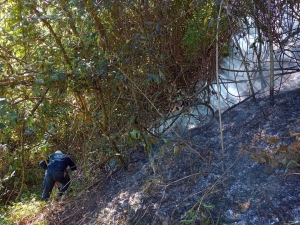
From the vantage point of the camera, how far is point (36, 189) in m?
6.27

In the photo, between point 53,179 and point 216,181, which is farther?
point 53,179

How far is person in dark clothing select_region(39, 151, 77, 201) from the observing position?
202 inches

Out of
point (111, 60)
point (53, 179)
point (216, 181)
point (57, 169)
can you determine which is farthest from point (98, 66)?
point (53, 179)

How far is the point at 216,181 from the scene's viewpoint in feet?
10.8

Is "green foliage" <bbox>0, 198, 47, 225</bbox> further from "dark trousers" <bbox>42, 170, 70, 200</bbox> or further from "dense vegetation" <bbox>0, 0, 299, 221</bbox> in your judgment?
"dense vegetation" <bbox>0, 0, 299, 221</bbox>

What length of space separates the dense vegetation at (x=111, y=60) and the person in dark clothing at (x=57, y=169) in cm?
→ 44

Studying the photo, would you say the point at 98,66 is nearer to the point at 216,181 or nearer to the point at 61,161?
the point at 216,181

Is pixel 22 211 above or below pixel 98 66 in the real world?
below

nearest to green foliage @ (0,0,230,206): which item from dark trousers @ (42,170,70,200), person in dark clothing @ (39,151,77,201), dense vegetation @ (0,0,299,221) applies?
dense vegetation @ (0,0,299,221)

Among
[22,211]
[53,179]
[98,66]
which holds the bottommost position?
[22,211]

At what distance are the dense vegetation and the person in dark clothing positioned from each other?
439mm

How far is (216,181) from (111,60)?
1402 millimetres

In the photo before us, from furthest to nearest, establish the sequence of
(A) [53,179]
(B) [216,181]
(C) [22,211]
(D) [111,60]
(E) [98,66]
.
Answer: (A) [53,179]
(C) [22,211]
(D) [111,60]
(E) [98,66]
(B) [216,181]

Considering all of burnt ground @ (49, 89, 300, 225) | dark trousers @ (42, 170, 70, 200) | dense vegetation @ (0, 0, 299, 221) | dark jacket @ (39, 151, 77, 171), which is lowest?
burnt ground @ (49, 89, 300, 225)
